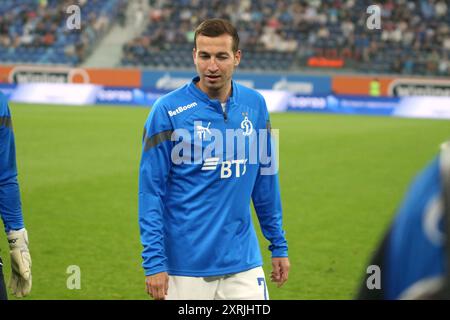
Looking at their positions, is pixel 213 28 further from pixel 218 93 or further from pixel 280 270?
pixel 280 270

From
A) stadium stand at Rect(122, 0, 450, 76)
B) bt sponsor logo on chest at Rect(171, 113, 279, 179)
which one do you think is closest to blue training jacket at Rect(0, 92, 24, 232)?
bt sponsor logo on chest at Rect(171, 113, 279, 179)

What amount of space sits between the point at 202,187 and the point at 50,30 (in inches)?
1393

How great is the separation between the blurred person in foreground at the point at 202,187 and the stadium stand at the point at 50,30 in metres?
32.3

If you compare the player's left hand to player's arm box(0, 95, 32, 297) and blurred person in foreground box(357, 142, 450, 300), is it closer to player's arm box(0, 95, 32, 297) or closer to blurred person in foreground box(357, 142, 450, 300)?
player's arm box(0, 95, 32, 297)

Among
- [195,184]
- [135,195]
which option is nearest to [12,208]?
[195,184]

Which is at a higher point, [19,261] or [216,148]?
[216,148]

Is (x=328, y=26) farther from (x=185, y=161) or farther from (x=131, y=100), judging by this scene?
(x=185, y=161)

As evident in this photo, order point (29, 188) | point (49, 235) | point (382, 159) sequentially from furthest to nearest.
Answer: point (382, 159) < point (29, 188) < point (49, 235)

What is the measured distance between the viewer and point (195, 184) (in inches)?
146

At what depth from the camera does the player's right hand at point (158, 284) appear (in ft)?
11.7

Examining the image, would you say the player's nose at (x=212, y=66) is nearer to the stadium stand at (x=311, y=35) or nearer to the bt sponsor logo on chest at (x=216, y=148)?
the bt sponsor logo on chest at (x=216, y=148)
